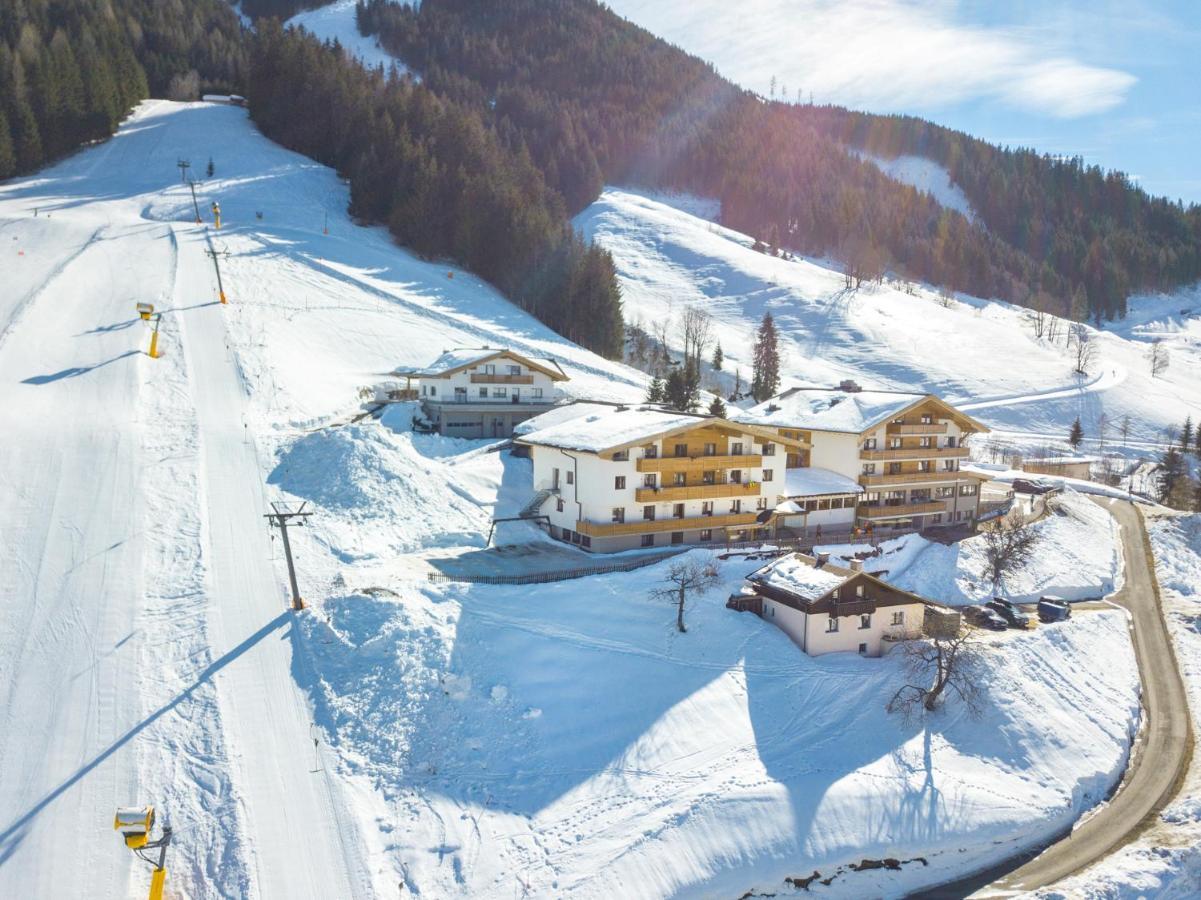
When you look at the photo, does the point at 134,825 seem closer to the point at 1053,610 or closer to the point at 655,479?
the point at 655,479

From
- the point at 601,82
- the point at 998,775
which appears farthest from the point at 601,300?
the point at 601,82

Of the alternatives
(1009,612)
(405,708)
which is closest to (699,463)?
(1009,612)

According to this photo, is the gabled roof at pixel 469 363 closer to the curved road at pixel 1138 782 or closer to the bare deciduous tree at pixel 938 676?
the bare deciduous tree at pixel 938 676

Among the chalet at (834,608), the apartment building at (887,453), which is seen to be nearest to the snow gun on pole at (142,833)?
the chalet at (834,608)

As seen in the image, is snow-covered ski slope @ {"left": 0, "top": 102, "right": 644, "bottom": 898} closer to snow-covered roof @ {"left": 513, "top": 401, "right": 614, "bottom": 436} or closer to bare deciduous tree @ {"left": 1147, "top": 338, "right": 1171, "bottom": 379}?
snow-covered roof @ {"left": 513, "top": 401, "right": 614, "bottom": 436}

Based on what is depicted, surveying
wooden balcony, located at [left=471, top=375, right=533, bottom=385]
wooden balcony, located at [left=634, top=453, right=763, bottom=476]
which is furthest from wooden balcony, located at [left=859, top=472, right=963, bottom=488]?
wooden balcony, located at [left=471, top=375, right=533, bottom=385]

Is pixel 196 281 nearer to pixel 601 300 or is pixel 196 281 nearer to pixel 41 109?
pixel 601 300
